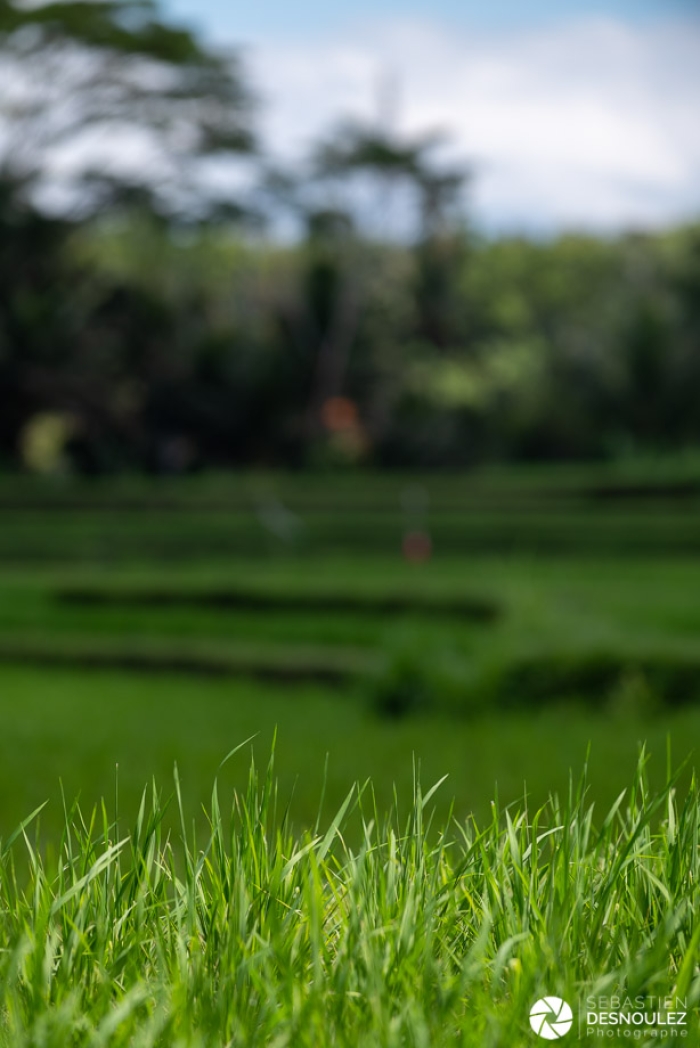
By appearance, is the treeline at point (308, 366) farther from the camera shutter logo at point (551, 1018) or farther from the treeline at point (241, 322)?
the camera shutter logo at point (551, 1018)

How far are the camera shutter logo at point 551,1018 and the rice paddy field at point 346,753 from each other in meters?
0.02

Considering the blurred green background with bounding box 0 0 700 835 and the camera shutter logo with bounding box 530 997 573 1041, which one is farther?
the blurred green background with bounding box 0 0 700 835

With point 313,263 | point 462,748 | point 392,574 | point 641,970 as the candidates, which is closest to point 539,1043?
point 641,970

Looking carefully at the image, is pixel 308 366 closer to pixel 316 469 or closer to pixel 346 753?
pixel 316 469

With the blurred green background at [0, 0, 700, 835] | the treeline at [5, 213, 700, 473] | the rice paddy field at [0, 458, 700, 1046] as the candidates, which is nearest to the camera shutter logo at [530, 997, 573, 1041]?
the rice paddy field at [0, 458, 700, 1046]

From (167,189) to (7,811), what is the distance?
2021 centimetres

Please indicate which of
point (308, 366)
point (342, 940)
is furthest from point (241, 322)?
point (342, 940)

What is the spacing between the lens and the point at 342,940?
1662 millimetres

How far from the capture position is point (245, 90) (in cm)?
2283

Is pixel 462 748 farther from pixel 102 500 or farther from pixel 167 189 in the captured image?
pixel 167 189

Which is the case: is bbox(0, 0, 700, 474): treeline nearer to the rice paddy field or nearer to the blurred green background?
the blurred green background

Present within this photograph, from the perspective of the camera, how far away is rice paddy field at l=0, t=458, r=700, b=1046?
1603 mm

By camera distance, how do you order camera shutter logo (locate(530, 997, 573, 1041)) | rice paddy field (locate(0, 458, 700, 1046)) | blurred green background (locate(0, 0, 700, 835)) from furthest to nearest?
blurred green background (locate(0, 0, 700, 835)) < rice paddy field (locate(0, 458, 700, 1046)) < camera shutter logo (locate(530, 997, 573, 1041))

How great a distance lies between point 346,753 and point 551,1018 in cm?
482
